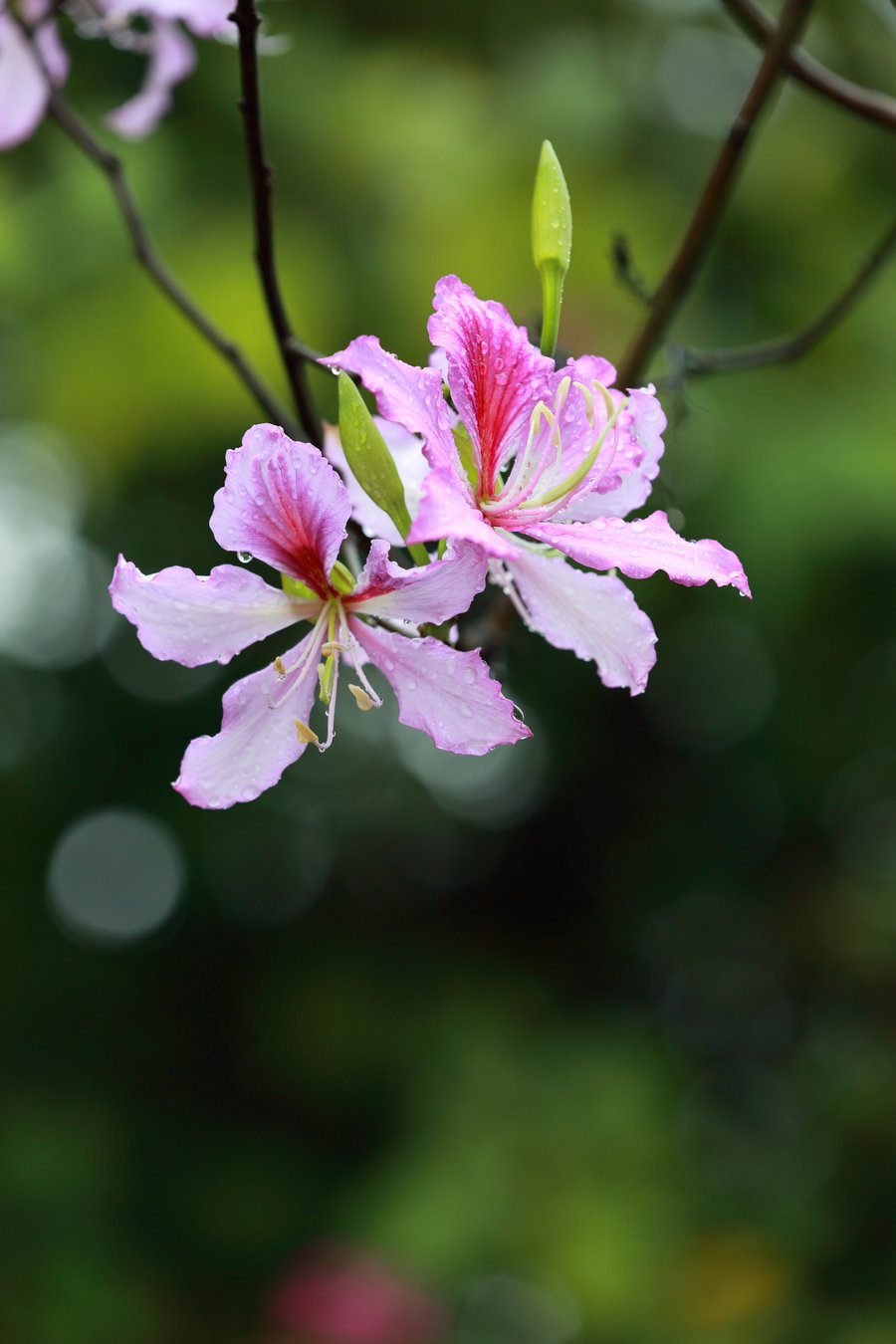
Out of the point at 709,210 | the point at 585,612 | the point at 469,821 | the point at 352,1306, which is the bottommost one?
the point at 469,821

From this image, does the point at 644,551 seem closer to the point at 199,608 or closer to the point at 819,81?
the point at 199,608

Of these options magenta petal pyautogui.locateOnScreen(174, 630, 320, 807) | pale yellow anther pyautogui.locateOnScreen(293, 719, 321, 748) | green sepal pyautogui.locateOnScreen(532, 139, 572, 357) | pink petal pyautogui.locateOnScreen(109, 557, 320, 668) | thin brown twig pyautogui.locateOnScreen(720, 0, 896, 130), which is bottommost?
magenta petal pyautogui.locateOnScreen(174, 630, 320, 807)

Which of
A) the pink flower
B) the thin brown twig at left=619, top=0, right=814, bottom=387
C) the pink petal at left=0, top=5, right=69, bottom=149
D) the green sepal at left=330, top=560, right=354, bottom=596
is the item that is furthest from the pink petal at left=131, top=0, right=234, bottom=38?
the pink flower

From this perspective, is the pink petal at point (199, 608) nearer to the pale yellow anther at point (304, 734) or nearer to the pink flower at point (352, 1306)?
the pale yellow anther at point (304, 734)

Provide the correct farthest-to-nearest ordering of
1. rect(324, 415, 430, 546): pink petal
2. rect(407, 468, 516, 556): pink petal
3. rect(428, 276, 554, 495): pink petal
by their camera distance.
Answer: rect(324, 415, 430, 546): pink petal
rect(428, 276, 554, 495): pink petal
rect(407, 468, 516, 556): pink petal

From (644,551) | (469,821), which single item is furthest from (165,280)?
(469,821)

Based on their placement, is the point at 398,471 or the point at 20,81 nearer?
the point at 398,471

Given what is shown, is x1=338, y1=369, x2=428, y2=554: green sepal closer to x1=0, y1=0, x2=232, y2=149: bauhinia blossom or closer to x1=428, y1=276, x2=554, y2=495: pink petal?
x1=428, y1=276, x2=554, y2=495: pink petal

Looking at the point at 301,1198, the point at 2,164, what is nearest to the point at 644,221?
the point at 2,164
